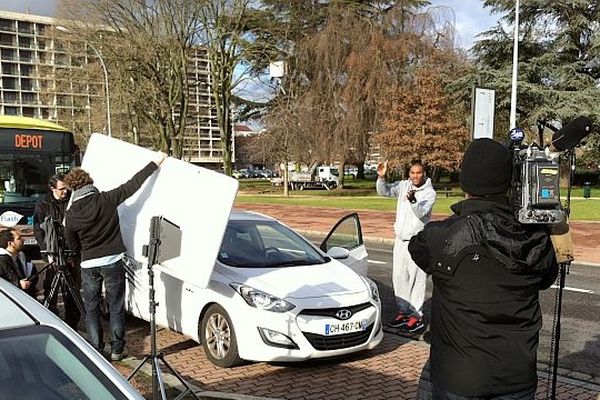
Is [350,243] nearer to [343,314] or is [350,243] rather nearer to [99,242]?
[343,314]

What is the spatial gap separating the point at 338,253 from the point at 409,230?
84 cm

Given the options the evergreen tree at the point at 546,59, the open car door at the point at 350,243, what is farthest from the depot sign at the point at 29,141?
the evergreen tree at the point at 546,59

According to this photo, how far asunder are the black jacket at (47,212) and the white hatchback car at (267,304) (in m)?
1.02

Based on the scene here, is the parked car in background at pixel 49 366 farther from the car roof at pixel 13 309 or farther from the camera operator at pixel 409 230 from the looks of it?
the camera operator at pixel 409 230

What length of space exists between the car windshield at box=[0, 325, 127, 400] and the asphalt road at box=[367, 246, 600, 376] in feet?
8.35

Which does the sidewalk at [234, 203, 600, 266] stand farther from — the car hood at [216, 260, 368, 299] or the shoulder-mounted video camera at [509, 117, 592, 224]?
the shoulder-mounted video camera at [509, 117, 592, 224]

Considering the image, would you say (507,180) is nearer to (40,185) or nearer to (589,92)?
(40,185)

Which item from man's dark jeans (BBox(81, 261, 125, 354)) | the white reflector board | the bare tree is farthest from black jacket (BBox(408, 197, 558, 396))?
the bare tree

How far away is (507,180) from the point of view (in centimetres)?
253

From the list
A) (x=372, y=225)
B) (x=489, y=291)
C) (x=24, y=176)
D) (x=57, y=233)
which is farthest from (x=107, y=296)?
(x=372, y=225)

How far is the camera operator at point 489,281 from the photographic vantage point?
2445mm

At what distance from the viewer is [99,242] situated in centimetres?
551

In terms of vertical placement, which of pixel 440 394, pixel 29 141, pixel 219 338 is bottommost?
pixel 219 338

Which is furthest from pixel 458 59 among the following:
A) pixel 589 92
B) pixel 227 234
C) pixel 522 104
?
pixel 227 234
